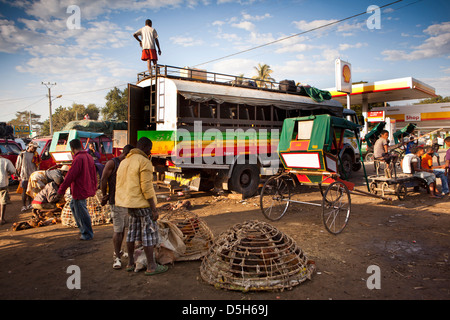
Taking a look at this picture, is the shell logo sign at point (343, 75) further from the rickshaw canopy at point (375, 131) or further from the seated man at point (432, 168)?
the seated man at point (432, 168)

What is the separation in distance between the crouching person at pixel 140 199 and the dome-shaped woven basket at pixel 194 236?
53 cm

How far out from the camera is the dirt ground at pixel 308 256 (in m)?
3.41

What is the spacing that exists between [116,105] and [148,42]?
2999 cm

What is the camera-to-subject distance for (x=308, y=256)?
4523mm

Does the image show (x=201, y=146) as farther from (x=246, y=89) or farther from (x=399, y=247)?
(x=399, y=247)

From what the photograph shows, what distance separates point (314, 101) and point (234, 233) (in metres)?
10.3

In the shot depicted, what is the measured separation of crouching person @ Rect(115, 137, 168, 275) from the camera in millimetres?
3830

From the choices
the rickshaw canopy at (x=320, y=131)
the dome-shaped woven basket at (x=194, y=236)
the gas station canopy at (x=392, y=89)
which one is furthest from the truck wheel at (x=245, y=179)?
the gas station canopy at (x=392, y=89)

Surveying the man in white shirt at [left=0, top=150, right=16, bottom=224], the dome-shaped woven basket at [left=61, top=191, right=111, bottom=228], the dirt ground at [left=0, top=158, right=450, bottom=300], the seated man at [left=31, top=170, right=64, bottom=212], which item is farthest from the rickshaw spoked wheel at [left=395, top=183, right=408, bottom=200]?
the man in white shirt at [left=0, top=150, right=16, bottom=224]

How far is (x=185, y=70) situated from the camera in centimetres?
941

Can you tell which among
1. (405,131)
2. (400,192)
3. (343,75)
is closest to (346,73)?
(343,75)

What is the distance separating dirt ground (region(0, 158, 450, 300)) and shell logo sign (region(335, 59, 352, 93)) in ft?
50.7

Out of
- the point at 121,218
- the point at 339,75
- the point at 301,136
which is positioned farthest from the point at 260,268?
the point at 339,75

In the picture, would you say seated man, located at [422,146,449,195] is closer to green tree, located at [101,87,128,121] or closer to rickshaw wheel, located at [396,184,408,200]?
rickshaw wheel, located at [396,184,408,200]
